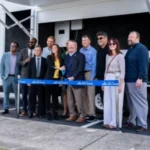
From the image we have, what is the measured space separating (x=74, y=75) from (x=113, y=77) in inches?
34.2

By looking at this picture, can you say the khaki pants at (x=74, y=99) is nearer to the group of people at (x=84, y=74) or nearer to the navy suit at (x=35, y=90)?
the group of people at (x=84, y=74)

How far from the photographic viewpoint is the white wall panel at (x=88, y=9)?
26.4 ft

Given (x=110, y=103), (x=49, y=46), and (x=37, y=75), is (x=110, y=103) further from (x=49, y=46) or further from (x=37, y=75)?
(x=49, y=46)

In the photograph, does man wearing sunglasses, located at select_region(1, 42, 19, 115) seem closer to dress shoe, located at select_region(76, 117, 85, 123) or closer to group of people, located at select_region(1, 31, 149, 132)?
group of people, located at select_region(1, 31, 149, 132)

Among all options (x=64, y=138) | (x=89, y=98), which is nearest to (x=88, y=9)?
(x=89, y=98)

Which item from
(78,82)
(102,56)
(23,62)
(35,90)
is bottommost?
(35,90)

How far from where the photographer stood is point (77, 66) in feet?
20.2

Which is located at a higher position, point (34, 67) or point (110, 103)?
point (34, 67)

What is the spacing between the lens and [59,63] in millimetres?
6492

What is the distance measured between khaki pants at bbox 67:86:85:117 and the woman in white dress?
69cm

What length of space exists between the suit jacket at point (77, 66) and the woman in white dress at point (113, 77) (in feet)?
1.82

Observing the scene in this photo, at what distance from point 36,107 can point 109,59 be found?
7.81ft

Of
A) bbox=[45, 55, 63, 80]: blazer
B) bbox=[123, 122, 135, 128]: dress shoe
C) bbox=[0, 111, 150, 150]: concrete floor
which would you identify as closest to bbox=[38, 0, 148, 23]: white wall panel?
bbox=[45, 55, 63, 80]: blazer

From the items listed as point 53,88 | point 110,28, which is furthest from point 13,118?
point 110,28
